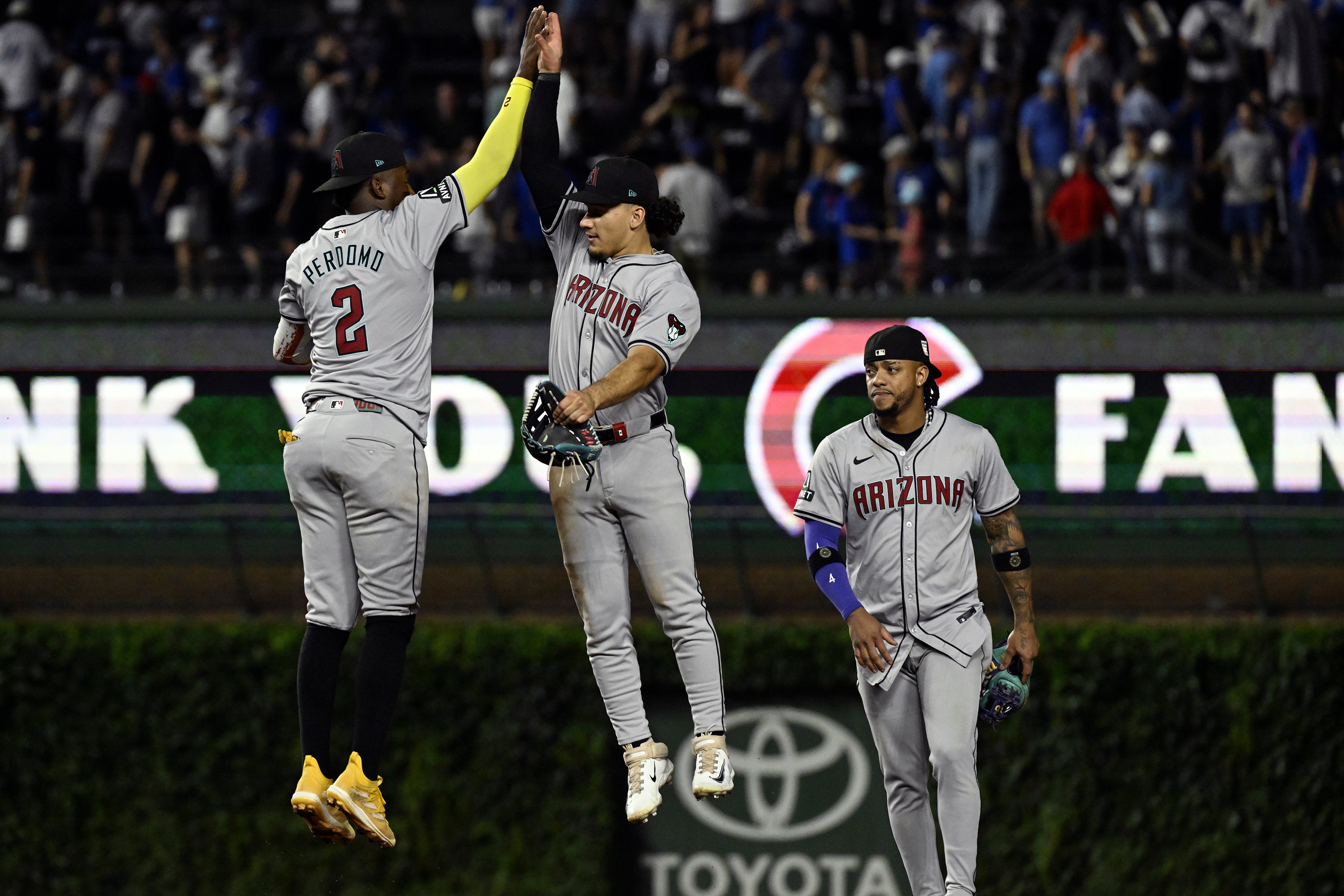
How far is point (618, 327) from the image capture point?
8.40 m

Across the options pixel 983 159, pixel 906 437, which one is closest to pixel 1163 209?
pixel 983 159

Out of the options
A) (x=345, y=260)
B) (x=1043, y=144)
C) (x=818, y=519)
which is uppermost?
(x=1043, y=144)

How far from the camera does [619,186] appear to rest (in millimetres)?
8336

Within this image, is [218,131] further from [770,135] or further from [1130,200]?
[1130,200]

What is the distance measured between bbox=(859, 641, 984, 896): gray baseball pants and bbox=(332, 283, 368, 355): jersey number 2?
274 cm

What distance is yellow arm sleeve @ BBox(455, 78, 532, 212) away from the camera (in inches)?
329

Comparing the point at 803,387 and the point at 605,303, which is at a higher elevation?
the point at 803,387

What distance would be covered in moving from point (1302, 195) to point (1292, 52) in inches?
76.7

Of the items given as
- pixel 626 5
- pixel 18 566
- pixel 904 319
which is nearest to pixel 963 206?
pixel 904 319

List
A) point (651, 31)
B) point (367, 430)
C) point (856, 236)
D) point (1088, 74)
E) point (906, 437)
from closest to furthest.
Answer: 1. point (367, 430)
2. point (906, 437)
3. point (856, 236)
4. point (1088, 74)
5. point (651, 31)

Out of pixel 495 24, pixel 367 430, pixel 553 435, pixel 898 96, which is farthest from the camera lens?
pixel 495 24

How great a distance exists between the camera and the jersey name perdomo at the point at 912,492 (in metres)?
8.84

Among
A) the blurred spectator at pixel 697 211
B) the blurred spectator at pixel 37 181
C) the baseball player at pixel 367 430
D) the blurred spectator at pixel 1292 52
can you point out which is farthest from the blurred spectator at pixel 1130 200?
the blurred spectator at pixel 37 181

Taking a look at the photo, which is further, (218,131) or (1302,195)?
(218,131)
